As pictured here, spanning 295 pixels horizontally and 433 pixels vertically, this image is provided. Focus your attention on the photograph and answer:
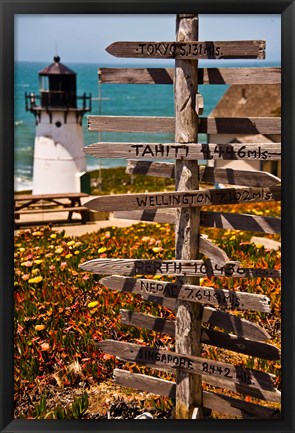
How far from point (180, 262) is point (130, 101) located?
10324cm

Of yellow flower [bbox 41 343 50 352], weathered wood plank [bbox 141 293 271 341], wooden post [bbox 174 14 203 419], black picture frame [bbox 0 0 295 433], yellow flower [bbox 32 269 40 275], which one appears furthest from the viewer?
yellow flower [bbox 32 269 40 275]

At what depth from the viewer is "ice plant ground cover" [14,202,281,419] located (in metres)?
5.34

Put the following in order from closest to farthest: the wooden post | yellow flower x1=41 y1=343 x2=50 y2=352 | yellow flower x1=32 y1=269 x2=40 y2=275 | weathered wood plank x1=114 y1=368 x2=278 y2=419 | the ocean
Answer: the wooden post < weathered wood plank x1=114 y1=368 x2=278 y2=419 < yellow flower x1=41 y1=343 x2=50 y2=352 < yellow flower x1=32 y1=269 x2=40 y2=275 < the ocean

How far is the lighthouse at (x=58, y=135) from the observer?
27922 millimetres

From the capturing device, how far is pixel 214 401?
4.52 m

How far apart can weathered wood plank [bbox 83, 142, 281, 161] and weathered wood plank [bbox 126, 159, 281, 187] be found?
0.38ft

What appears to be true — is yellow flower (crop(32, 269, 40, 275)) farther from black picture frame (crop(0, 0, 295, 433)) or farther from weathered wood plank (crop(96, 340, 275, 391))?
black picture frame (crop(0, 0, 295, 433))

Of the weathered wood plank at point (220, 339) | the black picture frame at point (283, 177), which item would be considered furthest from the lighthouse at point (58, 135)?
the black picture frame at point (283, 177)

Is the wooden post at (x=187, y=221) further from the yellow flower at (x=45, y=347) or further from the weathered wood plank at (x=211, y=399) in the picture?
the yellow flower at (x=45, y=347)

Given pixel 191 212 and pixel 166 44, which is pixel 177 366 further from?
pixel 166 44

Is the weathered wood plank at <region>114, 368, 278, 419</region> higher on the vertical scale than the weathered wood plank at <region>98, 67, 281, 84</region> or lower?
lower

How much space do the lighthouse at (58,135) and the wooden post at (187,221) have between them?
76.9 ft

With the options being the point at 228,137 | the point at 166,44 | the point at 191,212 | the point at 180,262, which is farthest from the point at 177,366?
the point at 228,137

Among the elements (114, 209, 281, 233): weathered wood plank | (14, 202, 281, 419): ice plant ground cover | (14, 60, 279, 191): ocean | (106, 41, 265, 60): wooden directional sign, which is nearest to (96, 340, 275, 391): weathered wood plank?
(14, 202, 281, 419): ice plant ground cover
